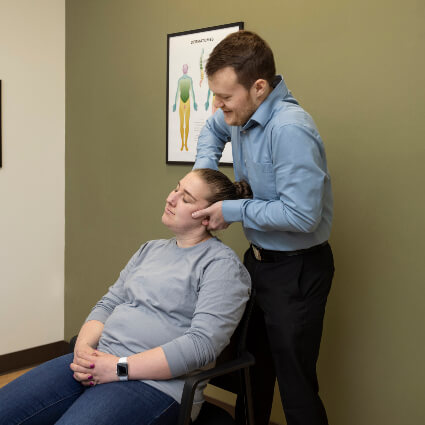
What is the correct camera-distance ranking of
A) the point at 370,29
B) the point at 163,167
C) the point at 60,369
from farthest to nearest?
the point at 163,167, the point at 370,29, the point at 60,369

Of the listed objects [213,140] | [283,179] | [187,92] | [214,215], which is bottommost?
[214,215]

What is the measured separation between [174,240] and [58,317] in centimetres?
197

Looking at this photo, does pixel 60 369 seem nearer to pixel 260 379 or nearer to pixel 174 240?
pixel 174 240

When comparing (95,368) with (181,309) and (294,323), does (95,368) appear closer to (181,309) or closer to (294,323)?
(181,309)

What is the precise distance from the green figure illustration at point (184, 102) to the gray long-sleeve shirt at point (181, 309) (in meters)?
1.13

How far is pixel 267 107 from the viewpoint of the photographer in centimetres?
177

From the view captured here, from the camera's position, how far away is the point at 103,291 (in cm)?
329

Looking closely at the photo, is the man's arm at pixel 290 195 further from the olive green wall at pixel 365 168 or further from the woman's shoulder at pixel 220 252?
the olive green wall at pixel 365 168

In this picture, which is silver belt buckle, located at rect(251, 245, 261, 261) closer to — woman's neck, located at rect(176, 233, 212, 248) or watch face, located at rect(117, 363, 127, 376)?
woman's neck, located at rect(176, 233, 212, 248)

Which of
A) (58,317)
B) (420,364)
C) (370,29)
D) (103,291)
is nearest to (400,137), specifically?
(370,29)

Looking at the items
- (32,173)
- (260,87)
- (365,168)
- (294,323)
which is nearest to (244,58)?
(260,87)

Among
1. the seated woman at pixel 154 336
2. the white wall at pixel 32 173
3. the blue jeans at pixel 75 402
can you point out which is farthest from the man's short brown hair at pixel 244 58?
the white wall at pixel 32 173

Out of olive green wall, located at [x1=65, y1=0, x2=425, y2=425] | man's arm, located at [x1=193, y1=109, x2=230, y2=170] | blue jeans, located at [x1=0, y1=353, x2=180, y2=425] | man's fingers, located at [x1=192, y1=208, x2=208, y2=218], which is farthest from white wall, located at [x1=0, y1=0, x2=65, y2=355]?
man's fingers, located at [x1=192, y1=208, x2=208, y2=218]

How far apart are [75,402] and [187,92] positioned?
1738 mm
